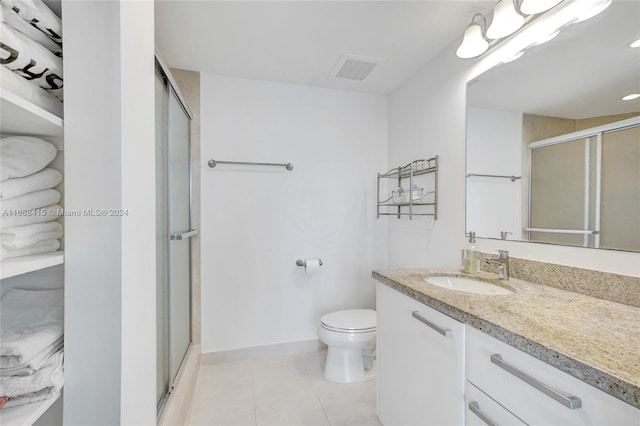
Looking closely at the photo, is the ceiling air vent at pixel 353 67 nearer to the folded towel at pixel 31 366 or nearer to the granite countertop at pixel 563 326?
the granite countertop at pixel 563 326

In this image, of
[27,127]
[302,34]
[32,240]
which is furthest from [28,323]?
[302,34]

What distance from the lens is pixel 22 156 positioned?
660 millimetres

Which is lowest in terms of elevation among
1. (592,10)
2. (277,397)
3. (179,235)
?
(277,397)

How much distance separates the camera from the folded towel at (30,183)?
62 cm

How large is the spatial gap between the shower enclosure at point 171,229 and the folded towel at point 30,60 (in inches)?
26.8

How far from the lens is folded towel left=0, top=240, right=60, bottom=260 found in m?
0.62

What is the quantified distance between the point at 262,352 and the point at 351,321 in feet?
2.65

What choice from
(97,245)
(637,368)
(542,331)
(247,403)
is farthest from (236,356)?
(637,368)

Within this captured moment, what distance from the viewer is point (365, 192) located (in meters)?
2.48

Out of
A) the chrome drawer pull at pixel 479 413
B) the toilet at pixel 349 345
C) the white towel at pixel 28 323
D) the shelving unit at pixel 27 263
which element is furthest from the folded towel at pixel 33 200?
the toilet at pixel 349 345

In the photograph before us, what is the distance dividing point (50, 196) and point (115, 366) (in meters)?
0.46

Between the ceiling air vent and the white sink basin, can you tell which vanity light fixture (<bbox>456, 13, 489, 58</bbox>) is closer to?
the ceiling air vent

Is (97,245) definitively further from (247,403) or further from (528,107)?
(528,107)

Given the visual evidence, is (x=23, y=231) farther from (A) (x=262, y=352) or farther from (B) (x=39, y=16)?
(A) (x=262, y=352)
